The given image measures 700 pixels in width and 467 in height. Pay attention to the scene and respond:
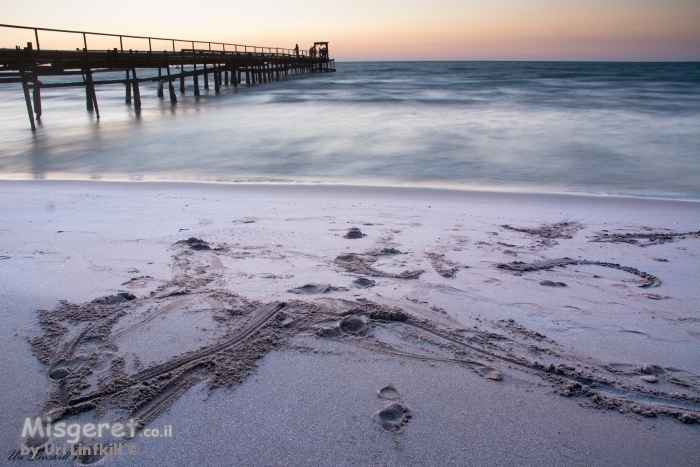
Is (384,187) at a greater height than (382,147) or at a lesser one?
lesser

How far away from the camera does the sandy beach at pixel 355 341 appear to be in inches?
77.6

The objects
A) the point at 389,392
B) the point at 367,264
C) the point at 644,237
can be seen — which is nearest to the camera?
the point at 389,392

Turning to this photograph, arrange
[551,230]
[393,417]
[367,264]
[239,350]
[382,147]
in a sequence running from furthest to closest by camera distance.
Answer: [382,147]
[551,230]
[367,264]
[239,350]
[393,417]

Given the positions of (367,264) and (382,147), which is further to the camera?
(382,147)

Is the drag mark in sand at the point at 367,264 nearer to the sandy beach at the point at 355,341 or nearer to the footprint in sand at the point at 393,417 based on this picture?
the sandy beach at the point at 355,341

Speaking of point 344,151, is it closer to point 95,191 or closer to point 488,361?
point 95,191

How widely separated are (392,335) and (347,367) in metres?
0.39

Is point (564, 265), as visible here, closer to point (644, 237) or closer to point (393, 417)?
point (644, 237)

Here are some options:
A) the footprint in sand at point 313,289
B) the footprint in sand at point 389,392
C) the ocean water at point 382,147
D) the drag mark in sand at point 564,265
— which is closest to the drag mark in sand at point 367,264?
the footprint in sand at point 313,289

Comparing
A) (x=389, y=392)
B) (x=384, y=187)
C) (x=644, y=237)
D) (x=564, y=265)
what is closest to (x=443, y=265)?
(x=564, y=265)

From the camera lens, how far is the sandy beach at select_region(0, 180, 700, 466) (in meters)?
1.97

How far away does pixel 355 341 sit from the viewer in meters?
2.62

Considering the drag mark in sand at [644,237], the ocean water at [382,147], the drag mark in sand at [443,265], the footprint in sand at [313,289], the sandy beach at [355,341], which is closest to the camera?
the sandy beach at [355,341]

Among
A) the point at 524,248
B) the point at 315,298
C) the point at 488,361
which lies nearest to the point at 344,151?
the point at 524,248
